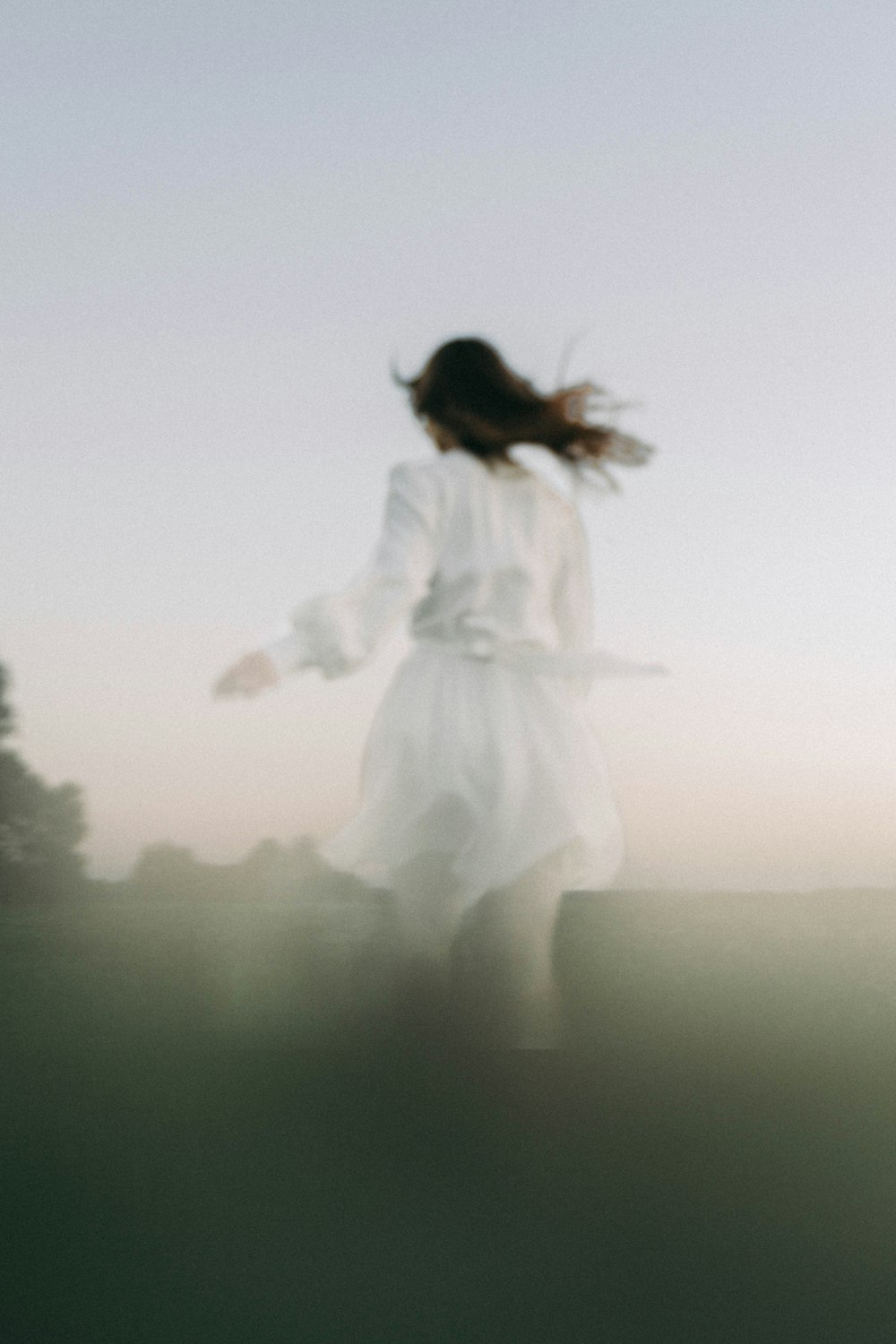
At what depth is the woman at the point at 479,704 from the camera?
114 inches

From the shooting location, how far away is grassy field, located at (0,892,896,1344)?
170 centimetres

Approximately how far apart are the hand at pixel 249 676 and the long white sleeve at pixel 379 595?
2cm

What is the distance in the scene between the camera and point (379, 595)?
2.81 meters

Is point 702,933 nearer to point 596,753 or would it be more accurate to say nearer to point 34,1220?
point 596,753

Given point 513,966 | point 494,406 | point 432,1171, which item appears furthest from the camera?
point 494,406

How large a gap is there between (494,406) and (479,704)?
0.71 meters

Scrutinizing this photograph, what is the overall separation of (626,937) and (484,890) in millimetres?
3098

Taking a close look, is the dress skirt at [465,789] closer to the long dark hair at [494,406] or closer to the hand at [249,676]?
the hand at [249,676]

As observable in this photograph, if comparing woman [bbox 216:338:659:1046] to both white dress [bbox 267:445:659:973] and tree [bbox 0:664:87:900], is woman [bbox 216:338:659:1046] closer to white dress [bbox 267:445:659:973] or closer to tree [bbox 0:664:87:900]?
white dress [bbox 267:445:659:973]

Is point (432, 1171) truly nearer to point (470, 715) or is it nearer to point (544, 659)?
point (470, 715)

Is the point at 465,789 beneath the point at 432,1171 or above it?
above

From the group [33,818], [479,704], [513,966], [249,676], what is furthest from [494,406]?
[33,818]

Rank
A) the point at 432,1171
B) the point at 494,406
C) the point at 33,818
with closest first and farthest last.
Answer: the point at 432,1171
the point at 494,406
the point at 33,818

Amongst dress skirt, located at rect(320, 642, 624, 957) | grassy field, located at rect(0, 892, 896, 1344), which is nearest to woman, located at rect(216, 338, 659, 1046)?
dress skirt, located at rect(320, 642, 624, 957)
